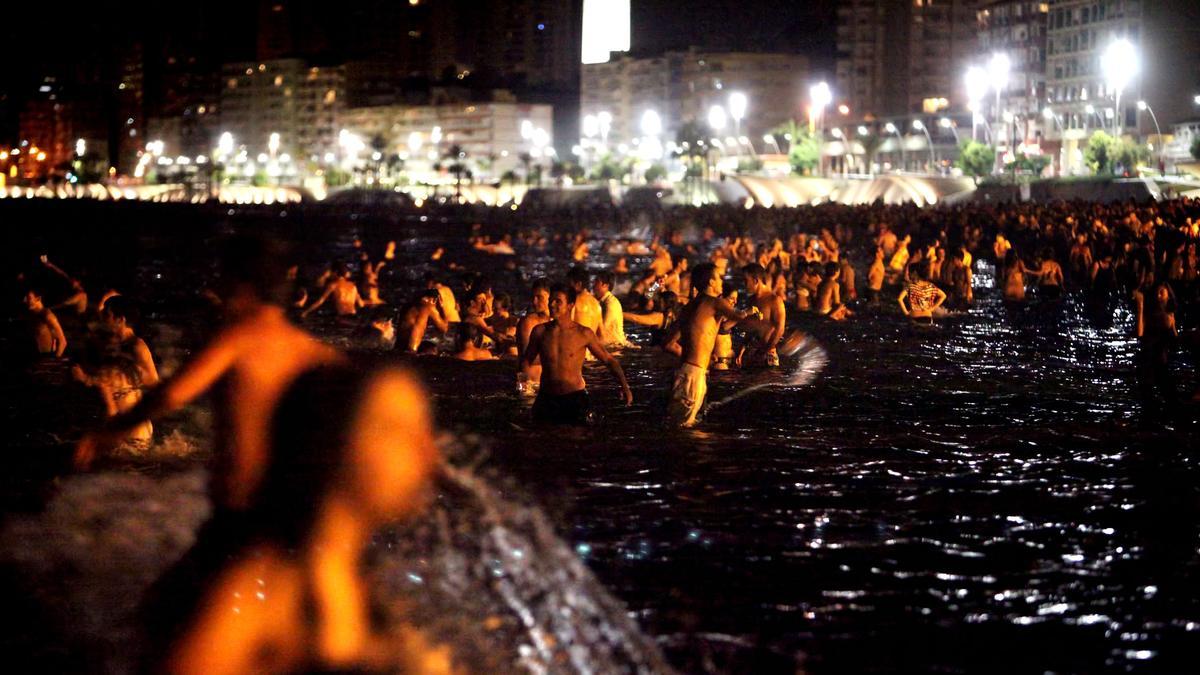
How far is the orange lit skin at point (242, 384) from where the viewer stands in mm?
3963

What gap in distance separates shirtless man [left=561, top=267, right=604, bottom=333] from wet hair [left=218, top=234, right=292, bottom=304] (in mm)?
7874

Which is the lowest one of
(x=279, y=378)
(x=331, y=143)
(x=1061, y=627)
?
(x=1061, y=627)

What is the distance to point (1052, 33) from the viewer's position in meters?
101

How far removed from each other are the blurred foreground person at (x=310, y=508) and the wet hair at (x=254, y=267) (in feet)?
0.88

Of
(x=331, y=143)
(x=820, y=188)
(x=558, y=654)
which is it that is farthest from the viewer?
(x=331, y=143)

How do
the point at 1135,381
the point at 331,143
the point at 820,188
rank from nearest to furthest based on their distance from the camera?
the point at 1135,381 → the point at 820,188 → the point at 331,143

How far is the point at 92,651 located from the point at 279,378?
230 centimetres

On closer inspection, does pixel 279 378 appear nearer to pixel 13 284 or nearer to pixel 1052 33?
pixel 13 284

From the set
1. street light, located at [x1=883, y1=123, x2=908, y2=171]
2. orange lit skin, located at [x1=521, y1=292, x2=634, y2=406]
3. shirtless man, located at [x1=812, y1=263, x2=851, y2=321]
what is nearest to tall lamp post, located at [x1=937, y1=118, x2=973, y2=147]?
street light, located at [x1=883, y1=123, x2=908, y2=171]

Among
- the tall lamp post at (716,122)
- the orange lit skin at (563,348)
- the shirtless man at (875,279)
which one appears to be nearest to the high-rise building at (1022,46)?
the tall lamp post at (716,122)

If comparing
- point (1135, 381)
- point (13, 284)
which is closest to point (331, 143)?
point (13, 284)

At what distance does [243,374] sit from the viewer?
3984 mm

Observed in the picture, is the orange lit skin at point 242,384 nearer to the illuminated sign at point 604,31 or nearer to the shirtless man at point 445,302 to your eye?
the shirtless man at point 445,302

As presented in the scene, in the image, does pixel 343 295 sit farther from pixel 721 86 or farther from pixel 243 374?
pixel 721 86
